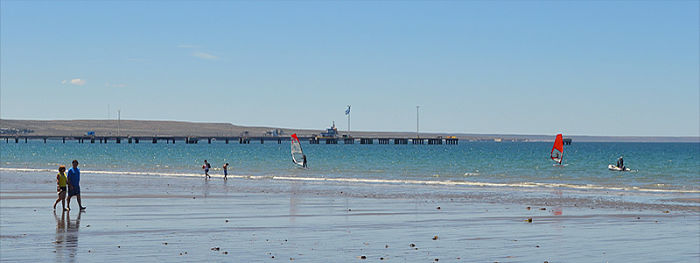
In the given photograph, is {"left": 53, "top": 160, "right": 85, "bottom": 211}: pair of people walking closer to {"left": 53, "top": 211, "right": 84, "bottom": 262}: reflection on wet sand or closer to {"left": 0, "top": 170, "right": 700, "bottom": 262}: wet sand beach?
{"left": 0, "top": 170, "right": 700, "bottom": 262}: wet sand beach

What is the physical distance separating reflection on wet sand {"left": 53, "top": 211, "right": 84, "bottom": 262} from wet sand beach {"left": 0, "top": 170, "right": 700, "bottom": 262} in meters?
0.02

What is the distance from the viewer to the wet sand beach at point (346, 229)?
1880 centimetres

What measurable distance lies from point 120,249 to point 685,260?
11539 millimetres

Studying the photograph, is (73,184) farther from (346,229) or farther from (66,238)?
Answer: (346,229)

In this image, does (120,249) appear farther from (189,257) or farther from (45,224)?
(45,224)

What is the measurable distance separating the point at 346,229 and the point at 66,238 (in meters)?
6.97

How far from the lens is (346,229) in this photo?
77.9 ft

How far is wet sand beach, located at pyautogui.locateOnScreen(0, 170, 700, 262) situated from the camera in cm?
1880

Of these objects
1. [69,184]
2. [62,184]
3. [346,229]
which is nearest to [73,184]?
[69,184]

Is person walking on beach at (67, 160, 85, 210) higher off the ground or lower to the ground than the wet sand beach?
higher

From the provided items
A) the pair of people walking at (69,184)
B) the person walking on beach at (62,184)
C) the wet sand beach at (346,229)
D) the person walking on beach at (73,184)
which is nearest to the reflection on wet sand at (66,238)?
the wet sand beach at (346,229)

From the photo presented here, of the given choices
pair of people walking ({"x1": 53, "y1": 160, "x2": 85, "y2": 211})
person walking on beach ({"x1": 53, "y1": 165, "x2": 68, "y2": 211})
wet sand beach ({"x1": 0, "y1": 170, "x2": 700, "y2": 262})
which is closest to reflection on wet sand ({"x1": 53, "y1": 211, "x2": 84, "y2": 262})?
wet sand beach ({"x1": 0, "y1": 170, "x2": 700, "y2": 262})

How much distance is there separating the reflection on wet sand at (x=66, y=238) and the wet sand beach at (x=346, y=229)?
0.02 m

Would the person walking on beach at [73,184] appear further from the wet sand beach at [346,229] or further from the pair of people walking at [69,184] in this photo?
the wet sand beach at [346,229]
